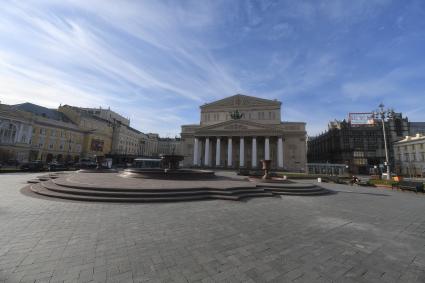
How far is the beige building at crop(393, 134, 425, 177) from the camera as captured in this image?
1885 inches

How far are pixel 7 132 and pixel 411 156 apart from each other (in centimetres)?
9702

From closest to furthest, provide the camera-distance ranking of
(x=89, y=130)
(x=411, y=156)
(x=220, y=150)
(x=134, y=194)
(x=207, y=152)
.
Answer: (x=134, y=194)
(x=411, y=156)
(x=207, y=152)
(x=220, y=150)
(x=89, y=130)

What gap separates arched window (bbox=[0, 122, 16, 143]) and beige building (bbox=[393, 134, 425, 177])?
9231 centimetres

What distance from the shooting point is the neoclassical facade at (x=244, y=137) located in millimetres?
51750

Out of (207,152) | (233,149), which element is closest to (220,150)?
(233,149)

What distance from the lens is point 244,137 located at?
53281 millimetres

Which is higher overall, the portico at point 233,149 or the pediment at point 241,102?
the pediment at point 241,102

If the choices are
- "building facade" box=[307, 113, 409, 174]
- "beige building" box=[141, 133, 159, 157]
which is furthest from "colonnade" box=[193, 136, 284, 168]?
"beige building" box=[141, 133, 159, 157]

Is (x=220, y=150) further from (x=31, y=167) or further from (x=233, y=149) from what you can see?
(x=31, y=167)

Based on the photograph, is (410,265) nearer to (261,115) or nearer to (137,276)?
(137,276)

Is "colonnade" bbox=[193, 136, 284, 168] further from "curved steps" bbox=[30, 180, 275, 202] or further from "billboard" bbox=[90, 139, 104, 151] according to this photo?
"curved steps" bbox=[30, 180, 275, 202]

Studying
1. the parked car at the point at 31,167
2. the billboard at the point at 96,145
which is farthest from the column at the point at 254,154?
the billboard at the point at 96,145

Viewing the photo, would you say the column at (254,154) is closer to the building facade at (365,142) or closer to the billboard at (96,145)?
the building facade at (365,142)

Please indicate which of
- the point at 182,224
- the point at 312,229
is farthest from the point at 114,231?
the point at 312,229
